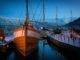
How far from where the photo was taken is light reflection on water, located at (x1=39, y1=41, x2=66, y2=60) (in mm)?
5392

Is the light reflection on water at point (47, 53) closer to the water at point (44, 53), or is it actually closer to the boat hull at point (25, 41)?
the water at point (44, 53)

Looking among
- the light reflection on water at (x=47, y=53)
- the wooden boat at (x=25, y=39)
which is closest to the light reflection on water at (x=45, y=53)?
the light reflection on water at (x=47, y=53)

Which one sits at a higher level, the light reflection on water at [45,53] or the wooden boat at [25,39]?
the wooden boat at [25,39]

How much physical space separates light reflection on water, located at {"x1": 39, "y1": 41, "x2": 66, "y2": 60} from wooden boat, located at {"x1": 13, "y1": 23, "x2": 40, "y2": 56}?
0.27 m

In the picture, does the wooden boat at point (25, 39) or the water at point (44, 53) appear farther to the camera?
the water at point (44, 53)

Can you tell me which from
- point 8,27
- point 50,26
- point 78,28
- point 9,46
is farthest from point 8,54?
point 78,28

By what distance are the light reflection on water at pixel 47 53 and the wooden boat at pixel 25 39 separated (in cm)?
27

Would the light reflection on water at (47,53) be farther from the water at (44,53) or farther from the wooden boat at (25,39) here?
the wooden boat at (25,39)

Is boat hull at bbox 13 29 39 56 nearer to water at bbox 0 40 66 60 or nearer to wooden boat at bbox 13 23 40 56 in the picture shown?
wooden boat at bbox 13 23 40 56

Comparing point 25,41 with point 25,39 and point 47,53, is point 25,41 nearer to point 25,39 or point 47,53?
point 25,39

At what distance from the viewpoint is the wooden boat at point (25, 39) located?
17.2ft

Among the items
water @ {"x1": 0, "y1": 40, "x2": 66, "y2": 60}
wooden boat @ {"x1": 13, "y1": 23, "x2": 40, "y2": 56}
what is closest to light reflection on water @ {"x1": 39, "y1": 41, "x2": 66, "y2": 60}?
water @ {"x1": 0, "y1": 40, "x2": 66, "y2": 60}

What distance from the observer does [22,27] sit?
5.24m

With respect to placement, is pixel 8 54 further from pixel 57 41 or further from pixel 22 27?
pixel 57 41
